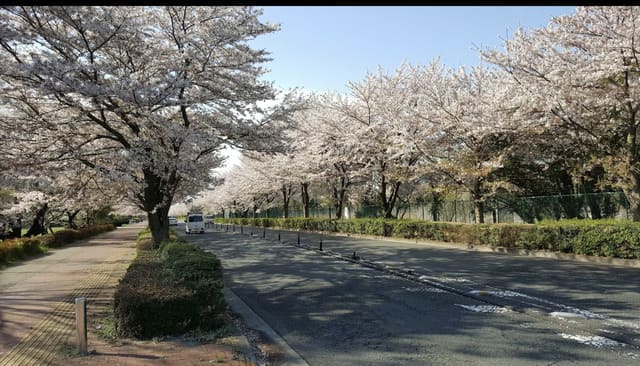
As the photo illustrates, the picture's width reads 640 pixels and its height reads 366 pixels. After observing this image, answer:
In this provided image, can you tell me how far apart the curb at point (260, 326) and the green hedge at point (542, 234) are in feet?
36.4

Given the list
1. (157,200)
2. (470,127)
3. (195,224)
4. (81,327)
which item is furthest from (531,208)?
(195,224)

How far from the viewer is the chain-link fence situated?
62.4ft

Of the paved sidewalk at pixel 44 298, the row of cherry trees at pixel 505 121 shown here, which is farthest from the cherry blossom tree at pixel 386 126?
the paved sidewalk at pixel 44 298

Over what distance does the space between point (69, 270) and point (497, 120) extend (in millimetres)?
17026

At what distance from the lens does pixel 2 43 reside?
32.0 ft

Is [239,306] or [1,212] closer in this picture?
[239,306]

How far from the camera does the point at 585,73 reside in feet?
46.2

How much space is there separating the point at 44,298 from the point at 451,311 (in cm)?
860

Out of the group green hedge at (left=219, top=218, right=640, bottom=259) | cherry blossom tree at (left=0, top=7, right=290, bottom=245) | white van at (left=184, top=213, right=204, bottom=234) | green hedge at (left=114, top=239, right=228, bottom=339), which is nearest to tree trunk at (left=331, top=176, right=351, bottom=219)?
green hedge at (left=219, top=218, right=640, bottom=259)

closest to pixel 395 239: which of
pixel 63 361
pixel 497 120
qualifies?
pixel 497 120

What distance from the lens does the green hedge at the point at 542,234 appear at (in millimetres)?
13328

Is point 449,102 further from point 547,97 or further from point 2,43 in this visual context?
point 2,43

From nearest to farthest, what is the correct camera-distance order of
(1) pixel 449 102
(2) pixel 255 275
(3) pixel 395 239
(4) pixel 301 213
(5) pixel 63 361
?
(5) pixel 63 361
(2) pixel 255 275
(1) pixel 449 102
(3) pixel 395 239
(4) pixel 301 213

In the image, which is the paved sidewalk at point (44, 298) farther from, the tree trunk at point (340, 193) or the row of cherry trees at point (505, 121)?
the tree trunk at point (340, 193)
